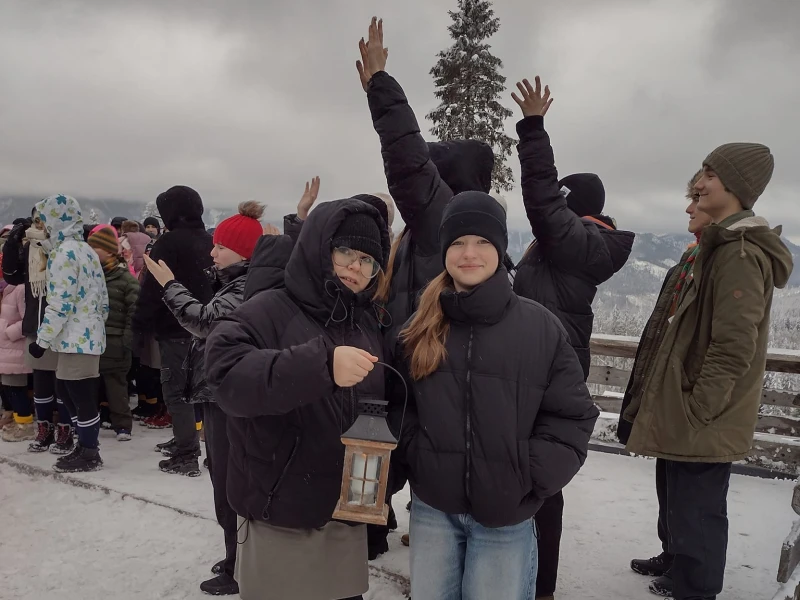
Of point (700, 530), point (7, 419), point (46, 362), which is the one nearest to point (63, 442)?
point (46, 362)

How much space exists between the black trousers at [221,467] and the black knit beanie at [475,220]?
179cm

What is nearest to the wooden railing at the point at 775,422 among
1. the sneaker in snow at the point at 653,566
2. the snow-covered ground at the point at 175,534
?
the snow-covered ground at the point at 175,534

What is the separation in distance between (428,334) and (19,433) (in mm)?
5882

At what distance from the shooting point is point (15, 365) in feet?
18.9

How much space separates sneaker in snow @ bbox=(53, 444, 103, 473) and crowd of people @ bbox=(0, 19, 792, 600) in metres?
2.25

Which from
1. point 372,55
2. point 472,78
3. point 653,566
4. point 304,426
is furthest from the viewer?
point 472,78

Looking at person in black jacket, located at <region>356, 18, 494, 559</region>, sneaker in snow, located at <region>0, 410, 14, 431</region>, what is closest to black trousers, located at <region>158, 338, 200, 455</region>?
sneaker in snow, located at <region>0, 410, 14, 431</region>

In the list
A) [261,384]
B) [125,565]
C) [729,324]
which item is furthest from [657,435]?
[125,565]

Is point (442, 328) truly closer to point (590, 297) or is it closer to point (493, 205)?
point (493, 205)

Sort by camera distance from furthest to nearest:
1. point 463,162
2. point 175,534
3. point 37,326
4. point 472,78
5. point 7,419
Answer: point 472,78, point 7,419, point 37,326, point 175,534, point 463,162

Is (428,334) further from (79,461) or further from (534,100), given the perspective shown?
(79,461)

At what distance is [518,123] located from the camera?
9.30ft

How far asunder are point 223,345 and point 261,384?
0.23 metres

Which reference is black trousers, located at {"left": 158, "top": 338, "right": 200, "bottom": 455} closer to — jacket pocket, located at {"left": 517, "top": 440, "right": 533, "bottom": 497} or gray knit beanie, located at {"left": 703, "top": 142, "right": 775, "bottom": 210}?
jacket pocket, located at {"left": 517, "top": 440, "right": 533, "bottom": 497}
